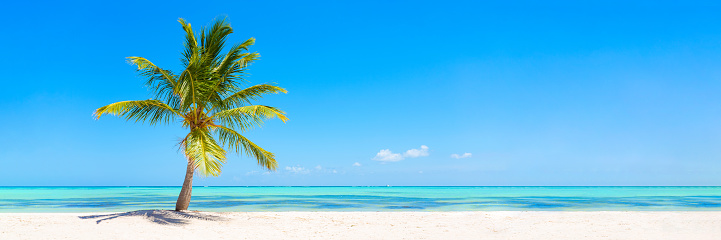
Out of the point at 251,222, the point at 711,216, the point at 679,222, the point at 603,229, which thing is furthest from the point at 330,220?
the point at 711,216

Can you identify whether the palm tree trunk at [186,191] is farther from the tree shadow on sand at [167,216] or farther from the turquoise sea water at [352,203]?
the turquoise sea water at [352,203]

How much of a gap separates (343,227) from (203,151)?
3376mm

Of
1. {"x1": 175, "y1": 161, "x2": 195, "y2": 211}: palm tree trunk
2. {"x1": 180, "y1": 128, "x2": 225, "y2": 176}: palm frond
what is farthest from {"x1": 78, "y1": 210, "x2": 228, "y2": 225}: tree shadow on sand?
{"x1": 180, "y1": 128, "x2": 225, "y2": 176}: palm frond

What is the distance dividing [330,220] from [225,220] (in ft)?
8.07

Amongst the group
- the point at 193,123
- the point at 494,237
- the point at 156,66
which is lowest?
the point at 494,237

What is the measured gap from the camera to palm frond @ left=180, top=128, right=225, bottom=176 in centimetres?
1035

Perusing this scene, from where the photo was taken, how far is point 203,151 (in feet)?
34.7

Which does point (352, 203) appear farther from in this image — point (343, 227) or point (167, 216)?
point (167, 216)

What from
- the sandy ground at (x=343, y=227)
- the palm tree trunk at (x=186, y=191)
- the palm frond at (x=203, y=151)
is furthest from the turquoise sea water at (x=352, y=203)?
the palm frond at (x=203, y=151)

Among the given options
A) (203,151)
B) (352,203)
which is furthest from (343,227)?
(352,203)

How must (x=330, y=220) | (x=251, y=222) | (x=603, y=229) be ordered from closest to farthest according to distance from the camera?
(x=603, y=229) → (x=251, y=222) → (x=330, y=220)

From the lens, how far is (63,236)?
29.1ft

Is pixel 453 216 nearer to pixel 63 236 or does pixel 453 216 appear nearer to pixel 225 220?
pixel 225 220

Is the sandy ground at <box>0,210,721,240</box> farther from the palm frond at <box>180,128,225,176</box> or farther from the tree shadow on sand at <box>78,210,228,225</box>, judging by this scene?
the palm frond at <box>180,128,225,176</box>
